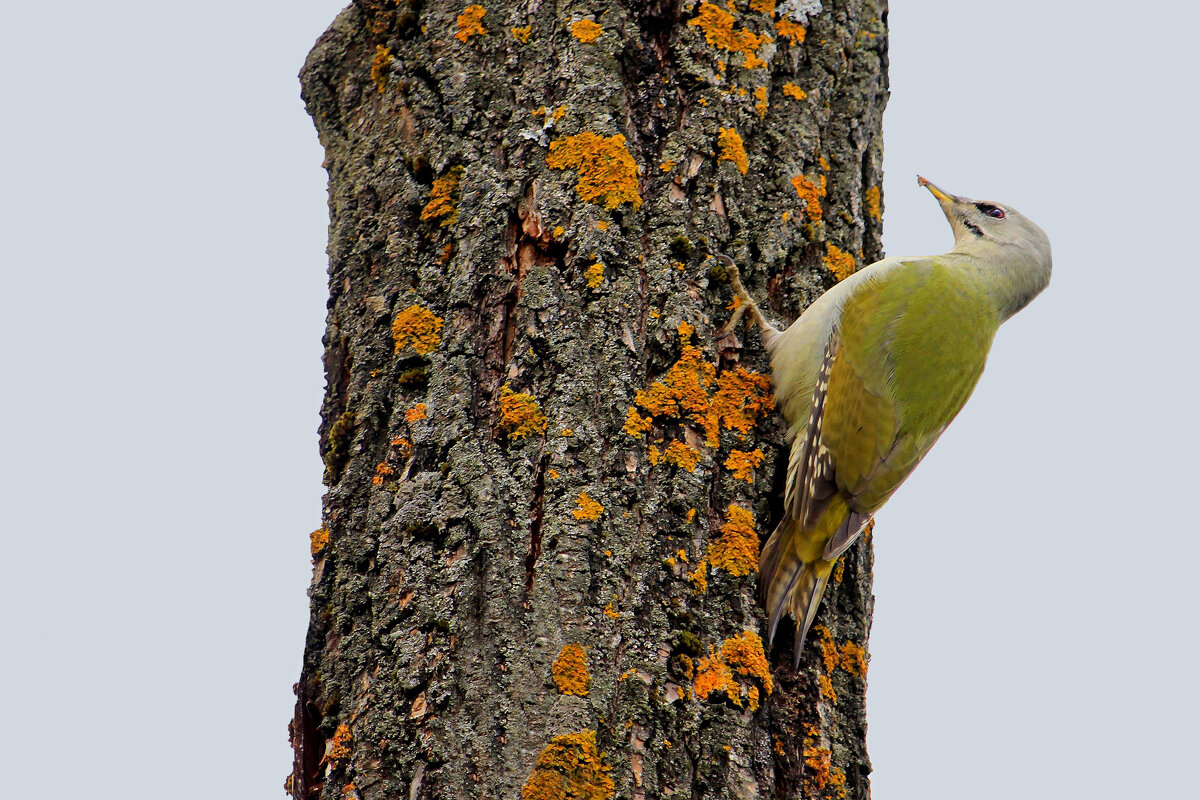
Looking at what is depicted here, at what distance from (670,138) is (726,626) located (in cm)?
123

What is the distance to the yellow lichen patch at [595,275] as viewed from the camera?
8.07 ft

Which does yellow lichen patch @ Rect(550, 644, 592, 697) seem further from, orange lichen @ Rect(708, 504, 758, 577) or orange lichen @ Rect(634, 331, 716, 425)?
orange lichen @ Rect(634, 331, 716, 425)

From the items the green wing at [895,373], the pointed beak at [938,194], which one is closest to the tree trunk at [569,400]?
the green wing at [895,373]

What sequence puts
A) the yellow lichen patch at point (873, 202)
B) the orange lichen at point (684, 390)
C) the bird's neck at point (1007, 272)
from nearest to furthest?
the orange lichen at point (684, 390) → the yellow lichen patch at point (873, 202) → the bird's neck at point (1007, 272)

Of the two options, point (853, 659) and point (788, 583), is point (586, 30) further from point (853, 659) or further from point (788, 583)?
point (853, 659)

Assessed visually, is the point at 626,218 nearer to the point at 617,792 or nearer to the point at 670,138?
the point at 670,138

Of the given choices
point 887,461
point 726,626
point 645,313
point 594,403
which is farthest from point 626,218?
point 887,461

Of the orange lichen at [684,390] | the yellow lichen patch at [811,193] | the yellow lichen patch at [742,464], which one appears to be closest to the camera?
the orange lichen at [684,390]

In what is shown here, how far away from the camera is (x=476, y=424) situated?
237 cm

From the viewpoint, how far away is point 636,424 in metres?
2.37

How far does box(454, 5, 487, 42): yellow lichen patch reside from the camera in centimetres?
276

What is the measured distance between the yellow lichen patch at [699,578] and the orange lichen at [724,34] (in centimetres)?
138

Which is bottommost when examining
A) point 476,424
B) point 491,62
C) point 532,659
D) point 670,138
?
point 532,659

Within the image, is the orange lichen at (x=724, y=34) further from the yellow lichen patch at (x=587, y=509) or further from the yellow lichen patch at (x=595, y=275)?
the yellow lichen patch at (x=587, y=509)
